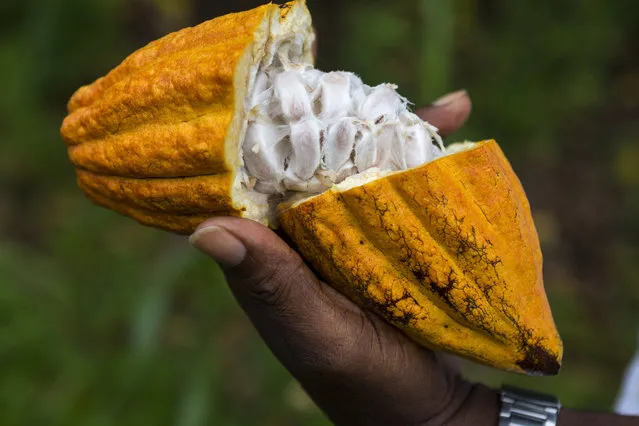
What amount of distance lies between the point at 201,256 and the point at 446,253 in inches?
48.4

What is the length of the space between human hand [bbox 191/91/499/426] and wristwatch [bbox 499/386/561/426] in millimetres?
29

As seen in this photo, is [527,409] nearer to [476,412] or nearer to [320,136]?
[476,412]

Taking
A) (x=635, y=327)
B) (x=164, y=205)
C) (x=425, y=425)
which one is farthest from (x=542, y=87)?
(x=164, y=205)

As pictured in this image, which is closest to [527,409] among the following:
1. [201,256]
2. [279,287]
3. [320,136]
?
[279,287]

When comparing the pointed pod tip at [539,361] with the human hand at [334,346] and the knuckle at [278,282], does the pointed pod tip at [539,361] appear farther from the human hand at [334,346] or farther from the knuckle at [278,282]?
the knuckle at [278,282]

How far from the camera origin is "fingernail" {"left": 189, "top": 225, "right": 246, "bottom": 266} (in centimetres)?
107

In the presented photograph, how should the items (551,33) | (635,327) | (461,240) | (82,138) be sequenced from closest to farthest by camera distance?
(461,240) < (82,138) < (635,327) < (551,33)

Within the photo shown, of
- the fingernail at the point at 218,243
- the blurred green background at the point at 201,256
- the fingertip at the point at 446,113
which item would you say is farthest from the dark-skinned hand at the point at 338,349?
the blurred green background at the point at 201,256

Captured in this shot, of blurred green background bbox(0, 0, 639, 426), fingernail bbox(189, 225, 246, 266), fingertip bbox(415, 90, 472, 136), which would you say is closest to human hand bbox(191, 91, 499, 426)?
fingernail bbox(189, 225, 246, 266)

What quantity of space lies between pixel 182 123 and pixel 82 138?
10.6 inches

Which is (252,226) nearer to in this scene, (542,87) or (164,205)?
(164,205)

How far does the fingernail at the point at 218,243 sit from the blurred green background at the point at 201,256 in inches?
38.6

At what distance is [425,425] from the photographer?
1306 millimetres

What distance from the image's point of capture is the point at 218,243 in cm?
107
